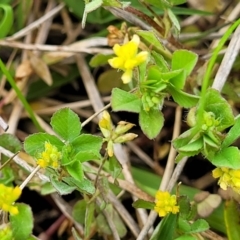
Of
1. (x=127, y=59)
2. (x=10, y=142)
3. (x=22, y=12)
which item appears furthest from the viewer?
(x=22, y=12)

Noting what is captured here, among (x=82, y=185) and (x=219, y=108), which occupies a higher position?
(x=219, y=108)

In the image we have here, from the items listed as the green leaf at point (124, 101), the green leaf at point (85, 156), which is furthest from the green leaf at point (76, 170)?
the green leaf at point (124, 101)

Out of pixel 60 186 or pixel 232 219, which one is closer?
pixel 60 186

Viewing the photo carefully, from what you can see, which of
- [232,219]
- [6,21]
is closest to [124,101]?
[232,219]

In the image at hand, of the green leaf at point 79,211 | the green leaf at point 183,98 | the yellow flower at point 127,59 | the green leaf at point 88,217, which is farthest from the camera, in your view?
the green leaf at point 79,211

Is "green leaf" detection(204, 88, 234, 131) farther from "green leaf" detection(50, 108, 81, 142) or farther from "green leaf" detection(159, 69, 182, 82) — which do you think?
"green leaf" detection(50, 108, 81, 142)

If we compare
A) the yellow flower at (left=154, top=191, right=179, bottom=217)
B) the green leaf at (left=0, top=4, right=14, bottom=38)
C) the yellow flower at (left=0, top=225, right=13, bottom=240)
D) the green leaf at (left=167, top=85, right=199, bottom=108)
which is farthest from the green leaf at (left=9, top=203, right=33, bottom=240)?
the green leaf at (left=0, top=4, right=14, bottom=38)

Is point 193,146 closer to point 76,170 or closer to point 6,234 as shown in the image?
point 76,170

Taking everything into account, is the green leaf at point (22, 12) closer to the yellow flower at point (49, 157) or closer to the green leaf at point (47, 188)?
the green leaf at point (47, 188)
